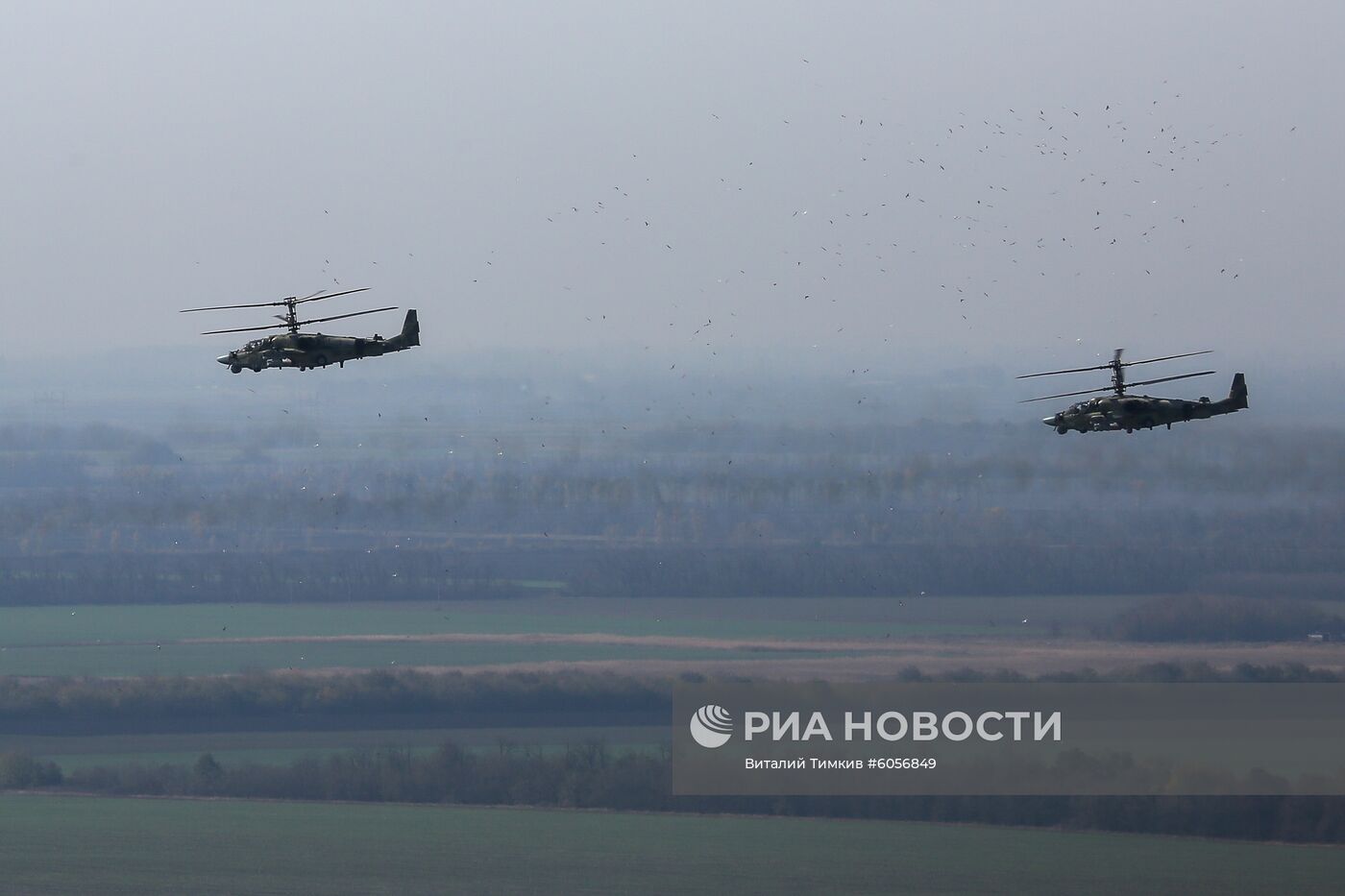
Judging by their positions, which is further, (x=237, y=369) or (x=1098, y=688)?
(x=1098, y=688)

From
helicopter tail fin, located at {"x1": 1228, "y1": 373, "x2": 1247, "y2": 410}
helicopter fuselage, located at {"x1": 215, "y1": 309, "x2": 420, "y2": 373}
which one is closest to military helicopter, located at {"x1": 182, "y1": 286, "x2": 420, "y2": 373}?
helicopter fuselage, located at {"x1": 215, "y1": 309, "x2": 420, "y2": 373}

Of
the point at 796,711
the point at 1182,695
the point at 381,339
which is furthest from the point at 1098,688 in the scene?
the point at 381,339

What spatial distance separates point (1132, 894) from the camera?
651 ft

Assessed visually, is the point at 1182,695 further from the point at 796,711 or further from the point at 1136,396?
the point at 1136,396

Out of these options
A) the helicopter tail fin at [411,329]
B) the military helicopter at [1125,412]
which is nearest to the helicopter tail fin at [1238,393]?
the military helicopter at [1125,412]

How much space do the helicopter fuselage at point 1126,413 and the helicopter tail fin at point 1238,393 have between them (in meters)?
2.50

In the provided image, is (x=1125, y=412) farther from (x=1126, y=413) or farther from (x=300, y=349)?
(x=300, y=349)

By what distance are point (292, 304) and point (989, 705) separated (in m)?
139

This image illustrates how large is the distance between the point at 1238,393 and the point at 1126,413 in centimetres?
655

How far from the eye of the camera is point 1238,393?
7394cm

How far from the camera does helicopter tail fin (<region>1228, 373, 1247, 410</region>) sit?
7362cm

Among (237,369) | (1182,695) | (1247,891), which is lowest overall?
(1247,891)

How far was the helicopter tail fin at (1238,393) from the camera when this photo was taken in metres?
73.6

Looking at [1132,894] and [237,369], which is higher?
[237,369]
